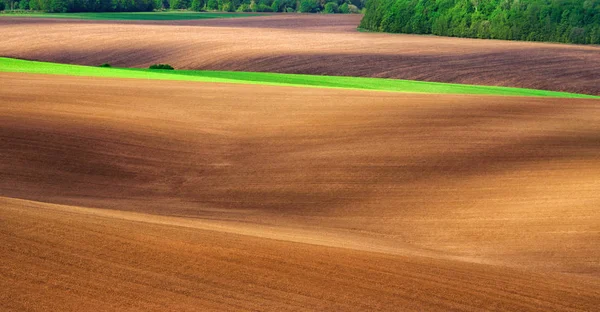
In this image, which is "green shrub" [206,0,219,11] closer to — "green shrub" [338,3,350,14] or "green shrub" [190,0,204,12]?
"green shrub" [190,0,204,12]

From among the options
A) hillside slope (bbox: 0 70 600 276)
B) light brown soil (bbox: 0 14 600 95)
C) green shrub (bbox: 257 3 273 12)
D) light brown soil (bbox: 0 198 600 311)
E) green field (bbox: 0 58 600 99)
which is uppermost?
light brown soil (bbox: 0 198 600 311)

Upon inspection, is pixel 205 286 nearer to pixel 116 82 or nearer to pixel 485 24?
pixel 116 82

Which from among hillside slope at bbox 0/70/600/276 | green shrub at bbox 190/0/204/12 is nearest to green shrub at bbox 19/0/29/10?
green shrub at bbox 190/0/204/12

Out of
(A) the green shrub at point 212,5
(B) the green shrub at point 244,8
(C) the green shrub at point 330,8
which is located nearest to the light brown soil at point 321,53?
(C) the green shrub at point 330,8

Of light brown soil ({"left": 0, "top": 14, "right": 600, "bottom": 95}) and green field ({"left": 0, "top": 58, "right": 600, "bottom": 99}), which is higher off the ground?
green field ({"left": 0, "top": 58, "right": 600, "bottom": 99})

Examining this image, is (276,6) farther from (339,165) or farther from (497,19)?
(339,165)

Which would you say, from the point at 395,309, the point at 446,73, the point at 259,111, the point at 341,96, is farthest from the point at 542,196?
the point at 446,73
